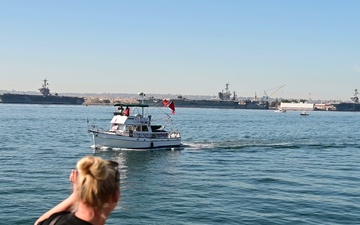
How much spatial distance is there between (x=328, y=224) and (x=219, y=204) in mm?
5966

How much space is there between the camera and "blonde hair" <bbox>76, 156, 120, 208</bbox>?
4.25m

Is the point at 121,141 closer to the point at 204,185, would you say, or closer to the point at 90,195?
the point at 204,185

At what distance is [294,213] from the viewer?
25.8 meters

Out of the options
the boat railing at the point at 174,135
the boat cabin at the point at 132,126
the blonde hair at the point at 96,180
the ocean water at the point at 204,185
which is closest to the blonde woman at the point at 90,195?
the blonde hair at the point at 96,180

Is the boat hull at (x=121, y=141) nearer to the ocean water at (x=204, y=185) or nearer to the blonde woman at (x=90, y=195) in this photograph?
the ocean water at (x=204, y=185)

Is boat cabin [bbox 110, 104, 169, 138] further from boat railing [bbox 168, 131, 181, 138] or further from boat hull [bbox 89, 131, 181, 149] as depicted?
boat railing [bbox 168, 131, 181, 138]

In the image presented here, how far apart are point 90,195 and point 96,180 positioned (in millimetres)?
162

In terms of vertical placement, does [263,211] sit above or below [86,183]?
below

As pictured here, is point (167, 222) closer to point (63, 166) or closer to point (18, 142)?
point (63, 166)

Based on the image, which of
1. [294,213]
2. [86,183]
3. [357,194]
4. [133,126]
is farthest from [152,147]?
[86,183]

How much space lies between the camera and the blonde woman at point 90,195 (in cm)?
427

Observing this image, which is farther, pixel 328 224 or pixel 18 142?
pixel 18 142

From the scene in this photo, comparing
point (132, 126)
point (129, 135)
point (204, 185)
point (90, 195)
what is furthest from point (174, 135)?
point (90, 195)

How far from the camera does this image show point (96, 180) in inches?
168
